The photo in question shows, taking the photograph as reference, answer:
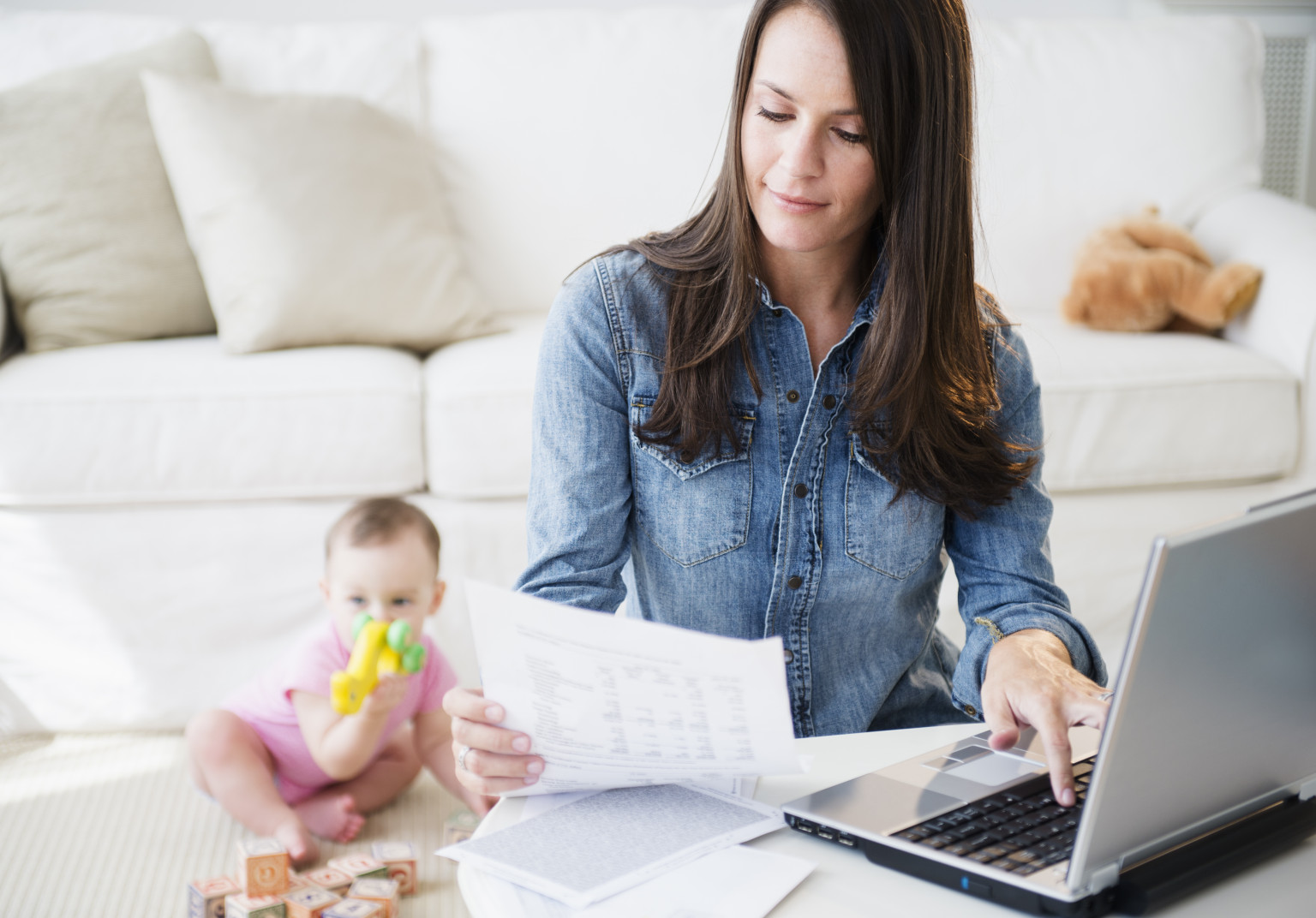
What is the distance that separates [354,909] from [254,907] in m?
0.10

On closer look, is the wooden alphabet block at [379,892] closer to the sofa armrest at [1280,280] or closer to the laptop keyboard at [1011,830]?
the laptop keyboard at [1011,830]

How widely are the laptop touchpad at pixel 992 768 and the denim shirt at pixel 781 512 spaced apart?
17 centimetres

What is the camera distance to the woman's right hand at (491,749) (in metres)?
0.66

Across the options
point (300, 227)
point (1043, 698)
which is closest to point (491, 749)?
point (1043, 698)

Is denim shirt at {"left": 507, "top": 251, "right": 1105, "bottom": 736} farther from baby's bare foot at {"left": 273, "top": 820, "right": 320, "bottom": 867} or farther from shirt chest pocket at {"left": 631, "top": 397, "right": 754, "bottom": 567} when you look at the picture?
baby's bare foot at {"left": 273, "top": 820, "right": 320, "bottom": 867}

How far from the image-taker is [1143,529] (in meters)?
1.81

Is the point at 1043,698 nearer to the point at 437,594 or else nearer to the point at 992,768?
the point at 992,768

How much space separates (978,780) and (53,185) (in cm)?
175

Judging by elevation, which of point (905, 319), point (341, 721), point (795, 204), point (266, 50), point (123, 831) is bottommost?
point (123, 831)

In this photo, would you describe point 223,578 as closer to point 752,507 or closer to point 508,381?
point 508,381

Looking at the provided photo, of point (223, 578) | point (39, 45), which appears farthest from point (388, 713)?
point (39, 45)

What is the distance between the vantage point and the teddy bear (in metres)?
1.91

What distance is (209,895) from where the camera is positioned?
123cm

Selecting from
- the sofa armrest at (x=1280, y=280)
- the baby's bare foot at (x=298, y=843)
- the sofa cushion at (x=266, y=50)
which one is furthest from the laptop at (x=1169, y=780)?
the sofa cushion at (x=266, y=50)
